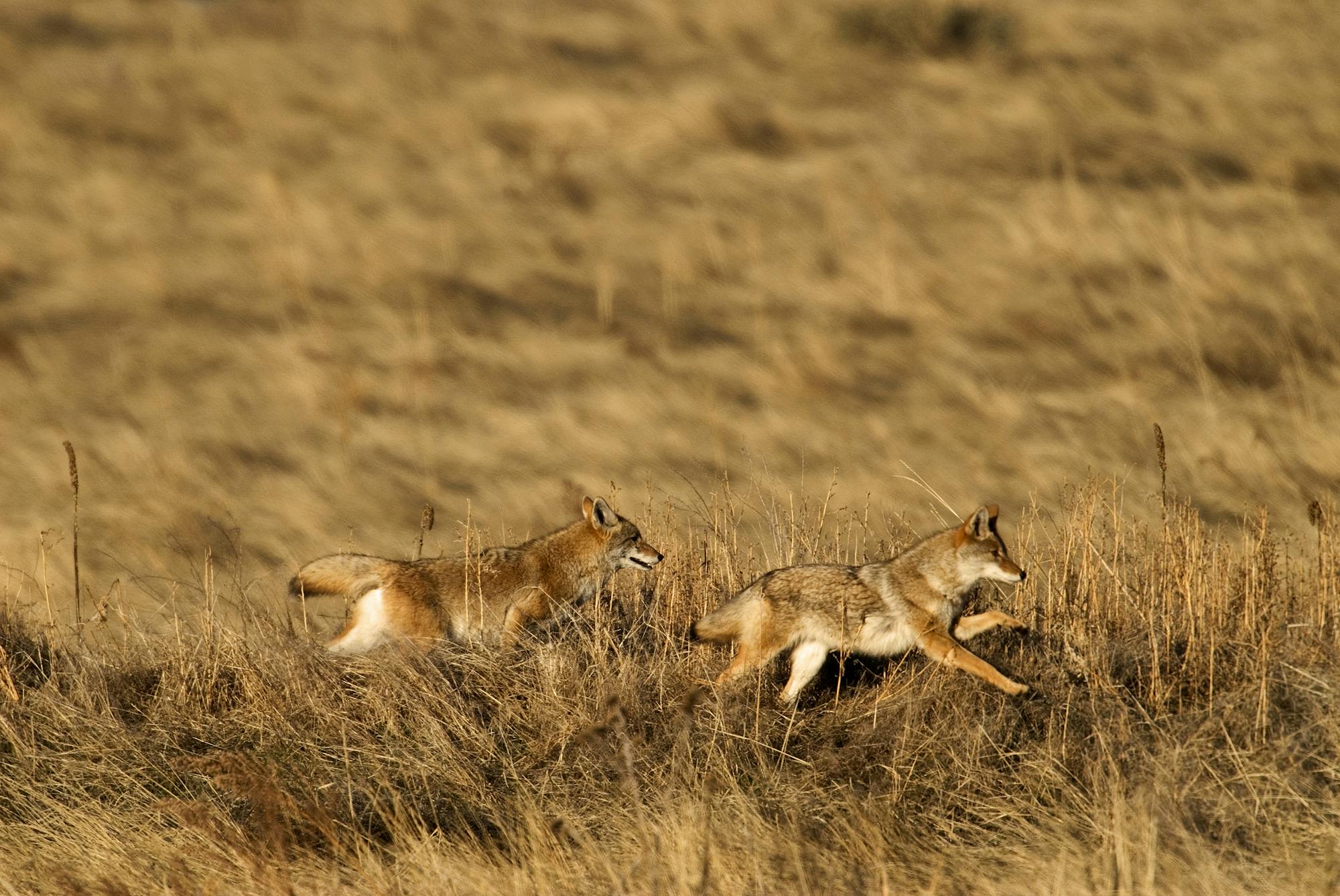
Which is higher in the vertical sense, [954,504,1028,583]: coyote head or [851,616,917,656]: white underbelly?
[954,504,1028,583]: coyote head

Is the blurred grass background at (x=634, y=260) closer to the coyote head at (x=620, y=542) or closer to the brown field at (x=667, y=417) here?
the brown field at (x=667, y=417)

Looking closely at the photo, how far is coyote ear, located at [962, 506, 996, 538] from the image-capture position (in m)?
8.20

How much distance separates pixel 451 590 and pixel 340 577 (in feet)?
2.22

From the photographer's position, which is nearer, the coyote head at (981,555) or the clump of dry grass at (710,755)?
the clump of dry grass at (710,755)

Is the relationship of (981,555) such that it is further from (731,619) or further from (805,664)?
(731,619)

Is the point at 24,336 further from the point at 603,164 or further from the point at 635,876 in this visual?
the point at 635,876

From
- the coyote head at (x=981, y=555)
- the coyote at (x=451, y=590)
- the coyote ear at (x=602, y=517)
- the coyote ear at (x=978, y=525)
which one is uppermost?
the coyote ear at (x=978, y=525)

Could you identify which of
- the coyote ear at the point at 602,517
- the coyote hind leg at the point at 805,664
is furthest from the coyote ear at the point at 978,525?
the coyote ear at the point at 602,517

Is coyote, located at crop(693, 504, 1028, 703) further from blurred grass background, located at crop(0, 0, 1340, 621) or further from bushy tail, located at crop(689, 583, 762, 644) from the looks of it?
blurred grass background, located at crop(0, 0, 1340, 621)

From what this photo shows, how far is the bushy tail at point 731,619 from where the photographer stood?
8.11 m

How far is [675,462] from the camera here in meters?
16.9

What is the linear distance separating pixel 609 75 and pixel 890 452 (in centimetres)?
1358

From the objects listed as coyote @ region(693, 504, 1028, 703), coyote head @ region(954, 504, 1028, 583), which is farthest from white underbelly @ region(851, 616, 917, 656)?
coyote head @ region(954, 504, 1028, 583)

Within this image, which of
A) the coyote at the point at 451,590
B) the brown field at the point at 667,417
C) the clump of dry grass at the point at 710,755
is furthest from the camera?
the coyote at the point at 451,590
